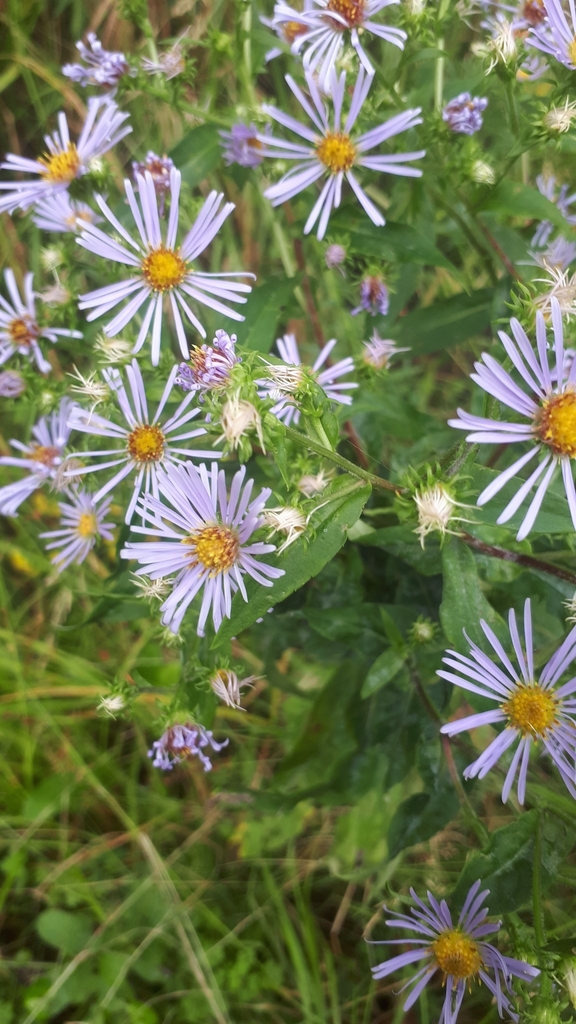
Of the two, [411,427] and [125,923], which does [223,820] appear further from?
[411,427]

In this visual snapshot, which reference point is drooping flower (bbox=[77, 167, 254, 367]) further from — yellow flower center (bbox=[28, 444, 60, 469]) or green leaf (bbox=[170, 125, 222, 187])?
yellow flower center (bbox=[28, 444, 60, 469])

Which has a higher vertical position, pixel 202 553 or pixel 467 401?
pixel 467 401

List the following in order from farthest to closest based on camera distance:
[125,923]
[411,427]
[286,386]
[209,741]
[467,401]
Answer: [467,401], [125,923], [411,427], [209,741], [286,386]

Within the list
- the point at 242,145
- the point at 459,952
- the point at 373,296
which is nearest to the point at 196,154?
the point at 242,145

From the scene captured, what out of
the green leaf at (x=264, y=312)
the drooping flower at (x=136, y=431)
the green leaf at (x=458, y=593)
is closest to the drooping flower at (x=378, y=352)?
the green leaf at (x=264, y=312)

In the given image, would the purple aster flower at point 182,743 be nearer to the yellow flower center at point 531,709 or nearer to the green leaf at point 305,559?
the green leaf at point 305,559

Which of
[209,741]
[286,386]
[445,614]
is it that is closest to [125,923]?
[209,741]

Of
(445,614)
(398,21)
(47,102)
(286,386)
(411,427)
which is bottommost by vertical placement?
(445,614)
